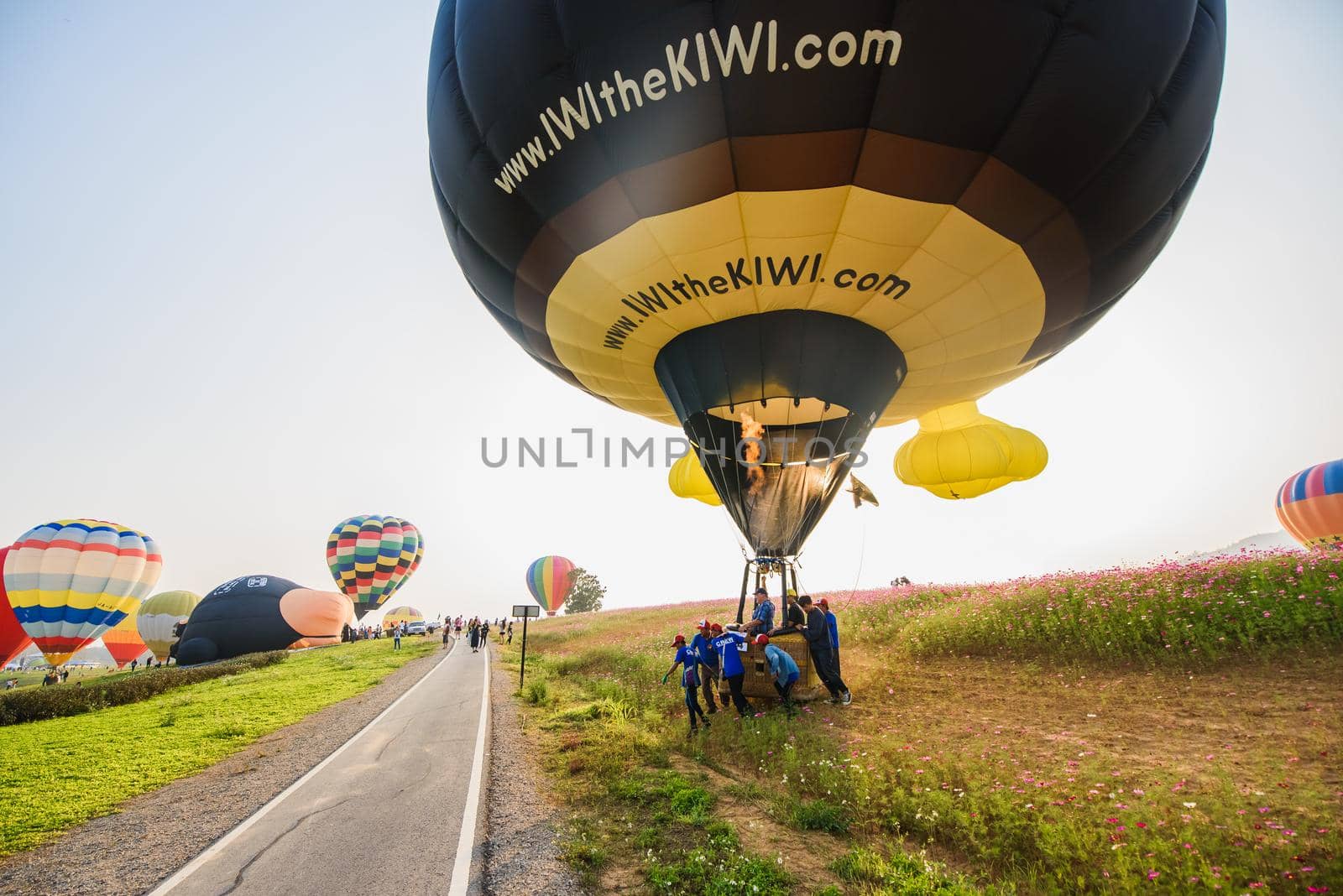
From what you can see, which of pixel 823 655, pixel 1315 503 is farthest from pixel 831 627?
pixel 1315 503

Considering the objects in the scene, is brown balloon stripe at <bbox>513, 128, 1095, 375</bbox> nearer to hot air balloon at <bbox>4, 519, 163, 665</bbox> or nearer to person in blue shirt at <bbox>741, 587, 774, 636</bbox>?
person in blue shirt at <bbox>741, 587, 774, 636</bbox>

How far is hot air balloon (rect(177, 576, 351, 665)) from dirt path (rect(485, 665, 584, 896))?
29.4 metres

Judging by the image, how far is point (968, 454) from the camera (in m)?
10.2

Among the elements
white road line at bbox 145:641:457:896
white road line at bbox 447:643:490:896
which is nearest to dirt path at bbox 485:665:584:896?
white road line at bbox 447:643:490:896

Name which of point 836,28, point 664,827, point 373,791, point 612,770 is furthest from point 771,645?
point 836,28

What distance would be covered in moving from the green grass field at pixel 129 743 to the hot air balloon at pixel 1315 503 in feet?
101

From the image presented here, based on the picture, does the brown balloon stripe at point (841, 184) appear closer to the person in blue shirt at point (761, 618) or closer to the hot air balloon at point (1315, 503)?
the person in blue shirt at point (761, 618)

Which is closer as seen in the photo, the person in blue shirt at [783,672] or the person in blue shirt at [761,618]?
the person in blue shirt at [783,672]

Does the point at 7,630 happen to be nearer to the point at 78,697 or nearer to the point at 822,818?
the point at 78,697

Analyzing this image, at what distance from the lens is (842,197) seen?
202 inches

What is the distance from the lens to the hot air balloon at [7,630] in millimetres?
28375

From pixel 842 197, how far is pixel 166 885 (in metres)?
7.54

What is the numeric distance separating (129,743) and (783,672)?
408 inches

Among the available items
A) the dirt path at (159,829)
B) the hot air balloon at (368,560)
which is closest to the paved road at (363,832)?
the dirt path at (159,829)
